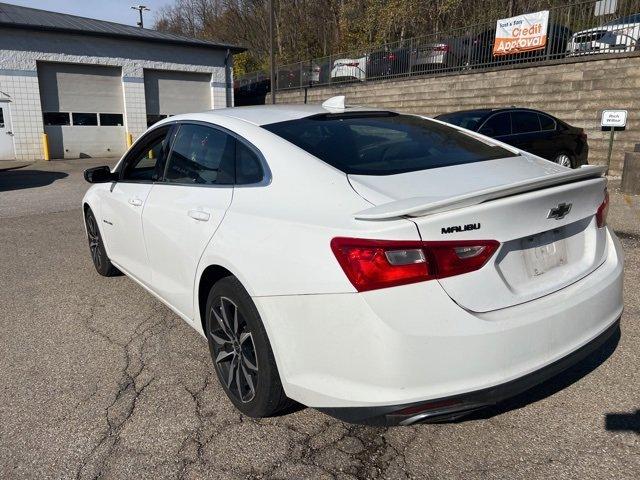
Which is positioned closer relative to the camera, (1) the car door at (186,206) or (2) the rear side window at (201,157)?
(1) the car door at (186,206)

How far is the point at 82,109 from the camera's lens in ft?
67.1

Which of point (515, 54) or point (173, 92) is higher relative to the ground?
point (515, 54)

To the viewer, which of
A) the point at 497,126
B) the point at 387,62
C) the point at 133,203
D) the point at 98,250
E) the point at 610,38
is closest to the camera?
the point at 133,203

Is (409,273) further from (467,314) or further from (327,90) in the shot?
(327,90)

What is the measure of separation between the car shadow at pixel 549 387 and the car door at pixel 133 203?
2322mm

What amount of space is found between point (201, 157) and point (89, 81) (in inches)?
794

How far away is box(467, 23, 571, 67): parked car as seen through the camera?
1370cm

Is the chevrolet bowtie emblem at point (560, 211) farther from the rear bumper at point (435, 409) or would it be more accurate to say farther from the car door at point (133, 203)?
the car door at point (133, 203)

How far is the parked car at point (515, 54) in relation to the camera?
13.7 meters

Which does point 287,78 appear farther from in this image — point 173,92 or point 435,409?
point 435,409

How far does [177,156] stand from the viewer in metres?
3.39

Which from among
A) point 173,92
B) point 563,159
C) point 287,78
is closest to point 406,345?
point 563,159

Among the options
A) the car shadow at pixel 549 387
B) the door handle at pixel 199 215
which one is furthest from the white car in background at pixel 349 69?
the door handle at pixel 199 215

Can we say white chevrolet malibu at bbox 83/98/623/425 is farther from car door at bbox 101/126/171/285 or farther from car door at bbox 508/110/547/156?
car door at bbox 508/110/547/156
